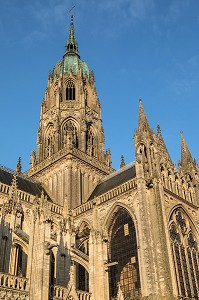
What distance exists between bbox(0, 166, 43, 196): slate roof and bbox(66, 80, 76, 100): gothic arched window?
1105cm

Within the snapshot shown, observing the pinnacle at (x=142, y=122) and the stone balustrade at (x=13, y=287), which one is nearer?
the stone balustrade at (x=13, y=287)

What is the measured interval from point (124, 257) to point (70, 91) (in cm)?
2256

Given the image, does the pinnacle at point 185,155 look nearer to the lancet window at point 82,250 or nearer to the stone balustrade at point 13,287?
the lancet window at point 82,250

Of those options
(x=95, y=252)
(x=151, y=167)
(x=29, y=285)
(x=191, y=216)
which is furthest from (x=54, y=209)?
(x=29, y=285)

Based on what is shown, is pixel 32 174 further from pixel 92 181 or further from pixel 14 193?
pixel 14 193

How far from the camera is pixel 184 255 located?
89.8ft

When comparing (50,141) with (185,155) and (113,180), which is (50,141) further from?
(185,155)

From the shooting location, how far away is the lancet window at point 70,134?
3741cm

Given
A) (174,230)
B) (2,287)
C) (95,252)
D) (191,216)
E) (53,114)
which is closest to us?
(2,287)

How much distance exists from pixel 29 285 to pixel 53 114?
28429 mm

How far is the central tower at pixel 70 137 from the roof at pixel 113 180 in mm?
864

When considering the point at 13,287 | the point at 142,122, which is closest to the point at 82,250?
the point at 142,122

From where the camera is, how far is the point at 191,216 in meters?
30.4

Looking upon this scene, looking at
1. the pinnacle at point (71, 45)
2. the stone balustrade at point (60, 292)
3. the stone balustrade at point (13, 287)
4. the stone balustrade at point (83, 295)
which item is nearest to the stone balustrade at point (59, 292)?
the stone balustrade at point (60, 292)
